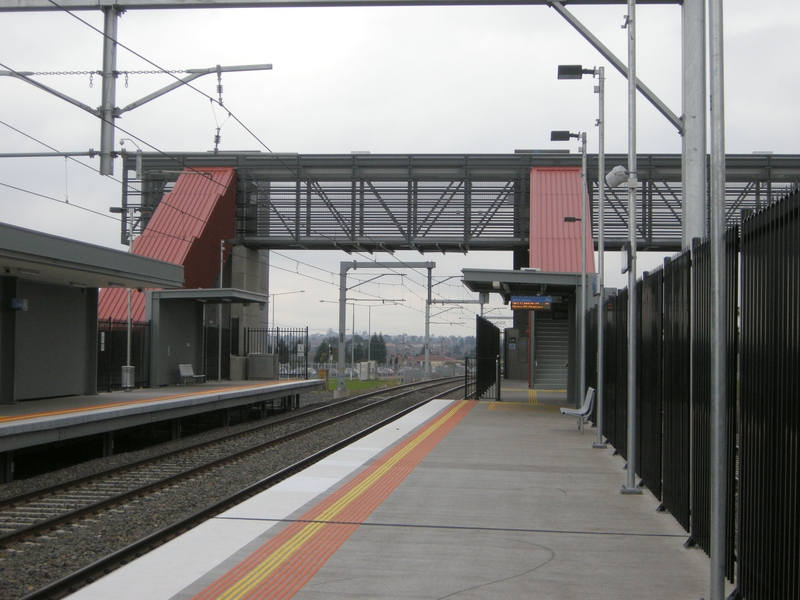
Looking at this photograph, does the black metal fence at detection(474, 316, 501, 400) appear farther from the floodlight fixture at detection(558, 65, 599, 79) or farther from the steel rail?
the floodlight fixture at detection(558, 65, 599, 79)

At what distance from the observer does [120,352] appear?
26500mm

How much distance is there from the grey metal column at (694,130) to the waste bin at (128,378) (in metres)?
19.2

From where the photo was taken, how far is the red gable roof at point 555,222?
3158 cm

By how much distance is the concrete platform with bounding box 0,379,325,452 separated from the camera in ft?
43.2

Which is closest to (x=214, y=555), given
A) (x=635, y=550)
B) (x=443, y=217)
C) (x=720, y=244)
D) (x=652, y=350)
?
(x=635, y=550)

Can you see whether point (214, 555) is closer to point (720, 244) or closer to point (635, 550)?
point (635, 550)

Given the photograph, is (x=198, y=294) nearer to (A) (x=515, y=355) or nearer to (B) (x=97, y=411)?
(B) (x=97, y=411)

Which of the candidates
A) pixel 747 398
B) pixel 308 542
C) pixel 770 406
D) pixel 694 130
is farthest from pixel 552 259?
pixel 770 406

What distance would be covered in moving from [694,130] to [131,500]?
793 centimetres

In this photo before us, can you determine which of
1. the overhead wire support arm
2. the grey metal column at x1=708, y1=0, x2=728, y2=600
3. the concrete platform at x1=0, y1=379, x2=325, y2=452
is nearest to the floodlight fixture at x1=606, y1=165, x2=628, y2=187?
the overhead wire support arm

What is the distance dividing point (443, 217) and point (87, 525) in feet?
89.2

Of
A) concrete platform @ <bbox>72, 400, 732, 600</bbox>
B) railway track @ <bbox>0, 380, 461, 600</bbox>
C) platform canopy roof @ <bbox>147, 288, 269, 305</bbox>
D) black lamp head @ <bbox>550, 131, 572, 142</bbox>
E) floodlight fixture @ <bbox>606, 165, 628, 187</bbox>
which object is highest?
black lamp head @ <bbox>550, 131, 572, 142</bbox>

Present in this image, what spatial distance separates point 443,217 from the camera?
35.2m

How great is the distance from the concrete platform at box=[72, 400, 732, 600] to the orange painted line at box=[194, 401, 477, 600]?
0.6 inches
